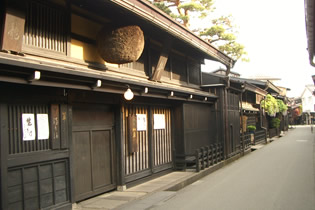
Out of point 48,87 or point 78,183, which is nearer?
point 48,87

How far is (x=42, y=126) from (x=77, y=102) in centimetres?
148

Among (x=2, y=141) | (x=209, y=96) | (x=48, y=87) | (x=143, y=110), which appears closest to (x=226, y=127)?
(x=209, y=96)

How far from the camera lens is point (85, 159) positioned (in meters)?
8.32

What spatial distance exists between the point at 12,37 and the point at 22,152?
2.25 m

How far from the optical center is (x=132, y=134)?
10.2 m

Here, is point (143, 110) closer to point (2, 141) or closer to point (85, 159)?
point (85, 159)

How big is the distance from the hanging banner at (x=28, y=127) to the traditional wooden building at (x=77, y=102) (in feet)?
0.07

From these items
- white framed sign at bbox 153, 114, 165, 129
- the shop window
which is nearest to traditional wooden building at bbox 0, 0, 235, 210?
white framed sign at bbox 153, 114, 165, 129

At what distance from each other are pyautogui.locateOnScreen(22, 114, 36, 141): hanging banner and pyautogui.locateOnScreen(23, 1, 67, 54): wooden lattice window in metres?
1.57

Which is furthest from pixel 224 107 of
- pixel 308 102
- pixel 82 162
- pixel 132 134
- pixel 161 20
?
pixel 308 102

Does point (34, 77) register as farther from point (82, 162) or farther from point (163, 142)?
point (163, 142)

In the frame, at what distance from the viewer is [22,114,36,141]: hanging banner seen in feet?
20.7

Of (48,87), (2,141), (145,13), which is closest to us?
(2,141)

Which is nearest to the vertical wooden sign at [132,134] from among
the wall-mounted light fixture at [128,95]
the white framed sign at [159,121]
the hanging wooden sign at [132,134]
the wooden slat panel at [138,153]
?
the hanging wooden sign at [132,134]
